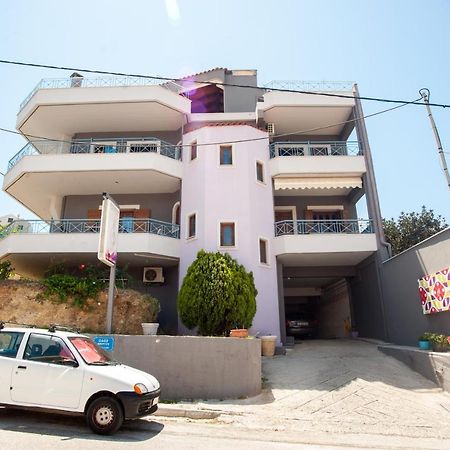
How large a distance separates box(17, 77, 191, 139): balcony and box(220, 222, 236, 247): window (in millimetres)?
6349

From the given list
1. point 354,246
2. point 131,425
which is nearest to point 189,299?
point 131,425

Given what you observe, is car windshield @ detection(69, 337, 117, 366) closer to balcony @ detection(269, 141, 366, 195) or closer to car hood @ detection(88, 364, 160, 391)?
car hood @ detection(88, 364, 160, 391)

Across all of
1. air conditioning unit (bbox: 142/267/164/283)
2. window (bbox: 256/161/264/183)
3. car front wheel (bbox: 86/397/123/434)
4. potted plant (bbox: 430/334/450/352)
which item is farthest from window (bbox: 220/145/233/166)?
car front wheel (bbox: 86/397/123/434)

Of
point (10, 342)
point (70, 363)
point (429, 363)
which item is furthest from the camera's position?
point (429, 363)

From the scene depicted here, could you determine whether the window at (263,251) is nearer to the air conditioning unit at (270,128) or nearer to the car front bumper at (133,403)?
the air conditioning unit at (270,128)

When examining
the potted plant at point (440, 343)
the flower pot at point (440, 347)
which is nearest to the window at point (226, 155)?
the potted plant at point (440, 343)

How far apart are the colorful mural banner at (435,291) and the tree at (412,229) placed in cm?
1317

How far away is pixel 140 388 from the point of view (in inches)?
248

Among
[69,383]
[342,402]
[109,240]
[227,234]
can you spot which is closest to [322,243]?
[227,234]

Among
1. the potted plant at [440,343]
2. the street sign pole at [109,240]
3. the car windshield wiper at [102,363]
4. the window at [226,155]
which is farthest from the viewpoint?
the window at [226,155]

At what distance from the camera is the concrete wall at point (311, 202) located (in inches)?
737

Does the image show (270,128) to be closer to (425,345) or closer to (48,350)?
(425,345)

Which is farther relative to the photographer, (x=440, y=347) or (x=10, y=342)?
(x=440, y=347)

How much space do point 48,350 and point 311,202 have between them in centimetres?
1494
